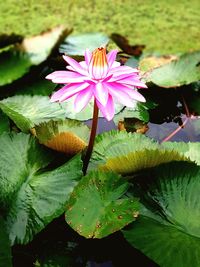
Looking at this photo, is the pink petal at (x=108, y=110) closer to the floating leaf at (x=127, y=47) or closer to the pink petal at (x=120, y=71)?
the pink petal at (x=120, y=71)

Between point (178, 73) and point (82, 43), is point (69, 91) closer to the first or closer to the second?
point (178, 73)

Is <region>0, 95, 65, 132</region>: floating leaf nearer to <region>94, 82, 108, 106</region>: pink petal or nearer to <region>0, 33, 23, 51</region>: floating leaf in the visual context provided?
<region>0, 33, 23, 51</region>: floating leaf

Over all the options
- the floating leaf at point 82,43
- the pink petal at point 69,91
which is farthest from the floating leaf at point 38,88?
the pink petal at point 69,91

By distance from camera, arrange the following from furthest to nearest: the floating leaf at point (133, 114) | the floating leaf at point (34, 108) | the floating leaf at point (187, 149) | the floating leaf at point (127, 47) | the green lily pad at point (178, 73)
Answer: the floating leaf at point (127, 47) < the green lily pad at point (178, 73) < the floating leaf at point (133, 114) < the floating leaf at point (34, 108) < the floating leaf at point (187, 149)

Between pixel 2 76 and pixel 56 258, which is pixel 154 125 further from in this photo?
pixel 56 258

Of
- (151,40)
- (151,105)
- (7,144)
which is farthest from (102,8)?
(7,144)

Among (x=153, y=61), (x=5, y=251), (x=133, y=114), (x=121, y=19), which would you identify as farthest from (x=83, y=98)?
(x=121, y=19)

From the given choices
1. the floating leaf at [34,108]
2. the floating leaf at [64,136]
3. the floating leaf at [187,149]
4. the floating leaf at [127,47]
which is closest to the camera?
the floating leaf at [64,136]
